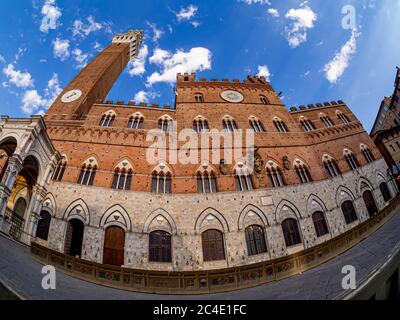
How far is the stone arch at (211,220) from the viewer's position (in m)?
13.0

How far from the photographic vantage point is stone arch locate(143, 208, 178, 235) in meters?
A: 12.8

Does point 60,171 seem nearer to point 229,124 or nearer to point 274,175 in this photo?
point 229,124

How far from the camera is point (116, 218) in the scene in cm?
1274

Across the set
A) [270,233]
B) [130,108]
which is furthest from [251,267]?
[130,108]

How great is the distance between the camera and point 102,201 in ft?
43.2

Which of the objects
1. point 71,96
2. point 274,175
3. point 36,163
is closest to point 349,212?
point 274,175

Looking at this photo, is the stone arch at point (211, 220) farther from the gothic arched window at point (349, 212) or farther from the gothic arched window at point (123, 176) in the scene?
the gothic arched window at point (349, 212)

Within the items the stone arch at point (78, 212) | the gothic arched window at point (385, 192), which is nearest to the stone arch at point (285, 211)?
the gothic arched window at point (385, 192)

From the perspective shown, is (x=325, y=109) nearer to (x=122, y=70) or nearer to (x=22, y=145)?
(x=22, y=145)

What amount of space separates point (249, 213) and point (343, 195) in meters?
7.36

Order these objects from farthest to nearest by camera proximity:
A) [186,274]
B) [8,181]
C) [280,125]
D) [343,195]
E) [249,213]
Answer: [280,125] → [343,195] → [249,213] → [8,181] → [186,274]

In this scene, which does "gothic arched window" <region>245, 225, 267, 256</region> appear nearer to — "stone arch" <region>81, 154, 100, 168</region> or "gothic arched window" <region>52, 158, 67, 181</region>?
"stone arch" <region>81, 154, 100, 168</region>

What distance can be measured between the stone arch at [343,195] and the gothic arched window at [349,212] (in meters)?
0.27

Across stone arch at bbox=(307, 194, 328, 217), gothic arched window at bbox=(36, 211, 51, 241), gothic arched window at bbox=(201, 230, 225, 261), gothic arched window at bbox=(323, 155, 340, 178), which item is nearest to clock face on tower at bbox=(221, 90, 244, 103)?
gothic arched window at bbox=(323, 155, 340, 178)
